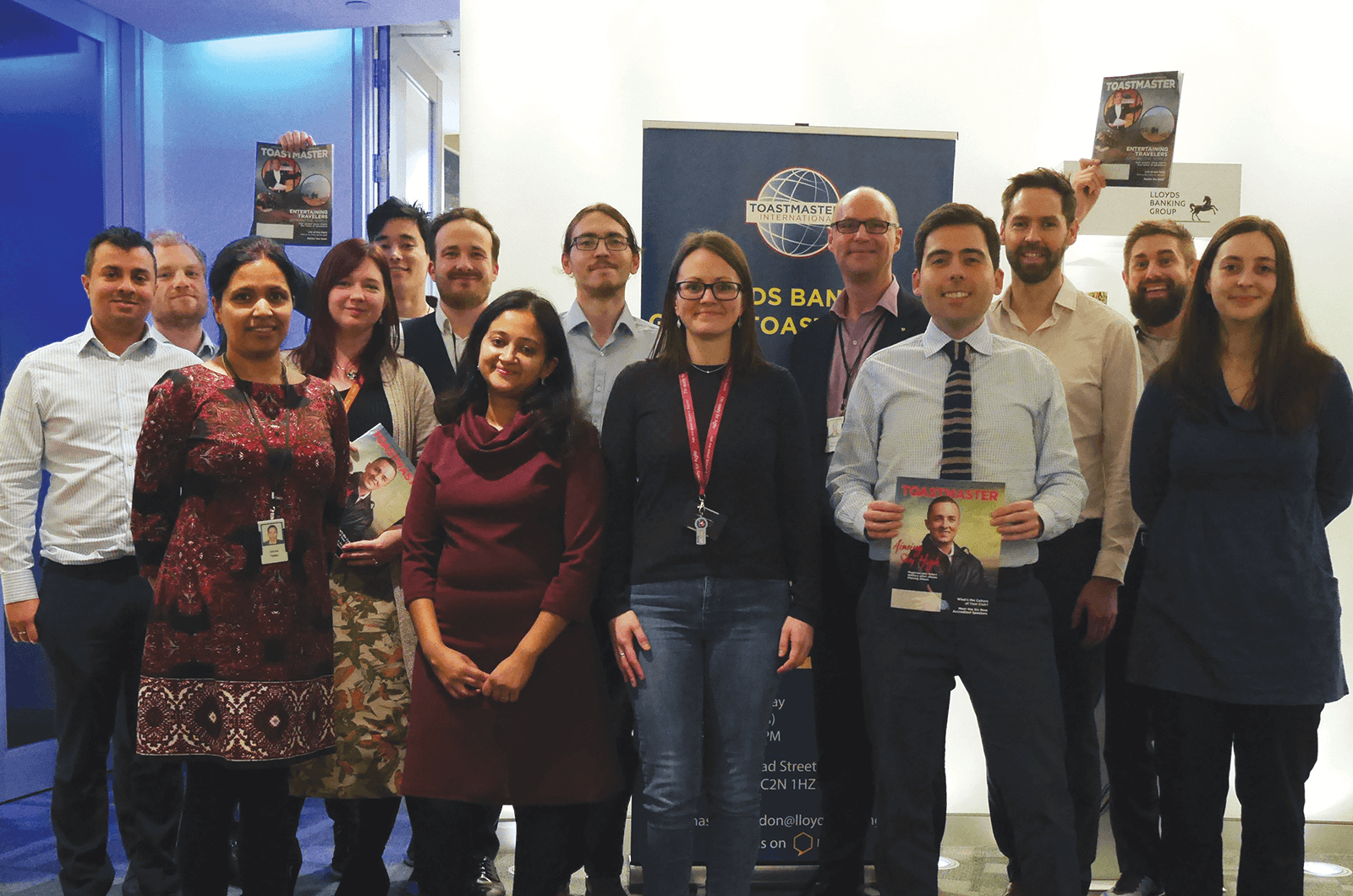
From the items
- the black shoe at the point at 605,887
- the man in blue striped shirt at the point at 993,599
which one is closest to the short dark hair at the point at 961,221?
the man in blue striped shirt at the point at 993,599

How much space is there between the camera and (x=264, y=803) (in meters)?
2.27

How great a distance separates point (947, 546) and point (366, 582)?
1446 millimetres

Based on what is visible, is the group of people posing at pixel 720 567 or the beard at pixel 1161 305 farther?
the beard at pixel 1161 305

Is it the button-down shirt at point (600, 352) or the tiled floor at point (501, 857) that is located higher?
the button-down shirt at point (600, 352)

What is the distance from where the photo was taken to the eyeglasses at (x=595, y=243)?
2820 mm

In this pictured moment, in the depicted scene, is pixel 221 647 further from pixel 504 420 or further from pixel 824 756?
pixel 824 756

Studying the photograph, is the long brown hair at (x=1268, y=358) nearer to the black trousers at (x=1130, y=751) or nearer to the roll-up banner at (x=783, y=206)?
the black trousers at (x=1130, y=751)

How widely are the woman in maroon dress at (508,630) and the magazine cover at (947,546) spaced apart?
68 cm

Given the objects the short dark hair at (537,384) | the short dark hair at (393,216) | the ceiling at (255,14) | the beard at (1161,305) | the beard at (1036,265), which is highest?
the ceiling at (255,14)

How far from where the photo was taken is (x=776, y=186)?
311 centimetres

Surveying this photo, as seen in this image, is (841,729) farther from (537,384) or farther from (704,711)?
(537,384)

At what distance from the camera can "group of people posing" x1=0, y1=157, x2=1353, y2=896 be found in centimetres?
218

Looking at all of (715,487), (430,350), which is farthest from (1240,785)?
(430,350)

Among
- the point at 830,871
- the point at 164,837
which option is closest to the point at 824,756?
the point at 830,871
